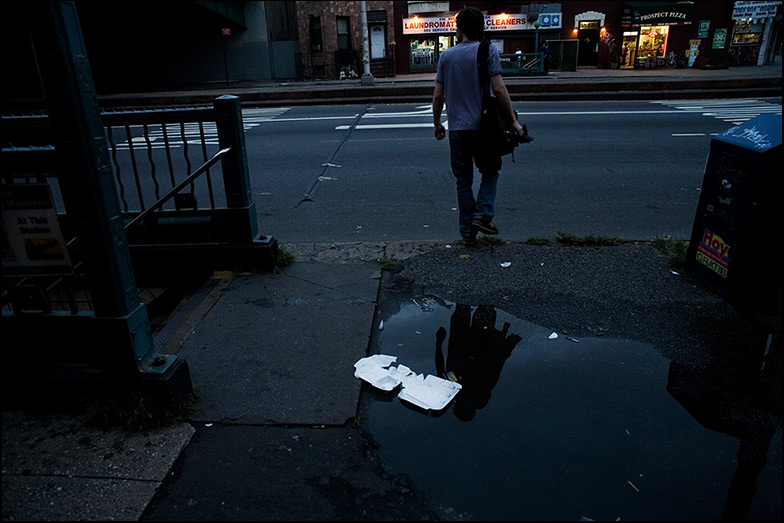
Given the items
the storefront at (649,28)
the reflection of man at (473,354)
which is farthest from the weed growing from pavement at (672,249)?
the storefront at (649,28)

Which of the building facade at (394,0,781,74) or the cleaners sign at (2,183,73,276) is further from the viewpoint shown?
the building facade at (394,0,781,74)

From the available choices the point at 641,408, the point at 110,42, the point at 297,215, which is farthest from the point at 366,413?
the point at 110,42

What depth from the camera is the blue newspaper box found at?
3688mm

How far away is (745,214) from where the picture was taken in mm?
3766

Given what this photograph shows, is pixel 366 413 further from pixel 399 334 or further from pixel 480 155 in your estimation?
pixel 480 155

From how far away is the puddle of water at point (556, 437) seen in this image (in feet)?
7.70

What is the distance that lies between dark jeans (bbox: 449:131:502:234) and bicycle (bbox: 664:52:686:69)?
31.8m

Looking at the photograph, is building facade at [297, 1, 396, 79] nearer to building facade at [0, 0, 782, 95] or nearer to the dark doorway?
building facade at [0, 0, 782, 95]

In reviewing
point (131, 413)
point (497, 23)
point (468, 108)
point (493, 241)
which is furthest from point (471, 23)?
point (497, 23)

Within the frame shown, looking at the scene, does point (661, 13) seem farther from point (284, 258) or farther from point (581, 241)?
point (284, 258)

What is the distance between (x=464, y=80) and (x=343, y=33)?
29261mm

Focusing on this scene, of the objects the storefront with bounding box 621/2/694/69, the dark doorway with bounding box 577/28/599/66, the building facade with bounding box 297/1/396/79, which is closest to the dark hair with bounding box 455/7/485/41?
the building facade with bounding box 297/1/396/79

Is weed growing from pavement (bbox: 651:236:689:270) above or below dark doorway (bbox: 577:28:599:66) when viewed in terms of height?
below

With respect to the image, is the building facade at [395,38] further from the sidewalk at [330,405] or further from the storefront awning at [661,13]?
the sidewalk at [330,405]
